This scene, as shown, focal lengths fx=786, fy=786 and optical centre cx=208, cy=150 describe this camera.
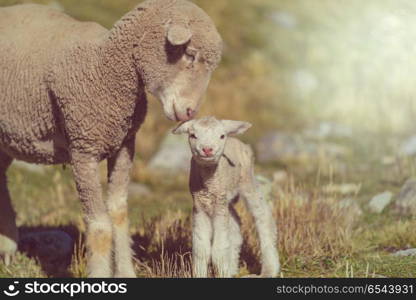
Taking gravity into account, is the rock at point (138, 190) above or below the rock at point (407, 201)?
above

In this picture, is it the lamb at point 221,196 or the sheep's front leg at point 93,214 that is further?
the sheep's front leg at point 93,214

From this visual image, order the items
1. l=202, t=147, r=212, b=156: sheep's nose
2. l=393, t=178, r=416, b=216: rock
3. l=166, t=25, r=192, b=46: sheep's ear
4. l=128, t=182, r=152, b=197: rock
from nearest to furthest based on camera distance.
→ l=166, t=25, r=192, b=46: sheep's ear, l=202, t=147, r=212, b=156: sheep's nose, l=393, t=178, r=416, b=216: rock, l=128, t=182, r=152, b=197: rock

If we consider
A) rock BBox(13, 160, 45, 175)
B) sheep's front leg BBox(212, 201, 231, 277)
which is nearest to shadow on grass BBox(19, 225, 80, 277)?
sheep's front leg BBox(212, 201, 231, 277)

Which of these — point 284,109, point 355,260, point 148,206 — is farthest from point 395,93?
point 355,260

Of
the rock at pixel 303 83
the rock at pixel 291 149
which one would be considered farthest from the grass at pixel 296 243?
the rock at pixel 303 83

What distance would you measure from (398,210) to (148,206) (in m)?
4.19

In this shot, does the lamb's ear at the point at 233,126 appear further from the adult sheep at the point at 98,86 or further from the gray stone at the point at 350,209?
the gray stone at the point at 350,209

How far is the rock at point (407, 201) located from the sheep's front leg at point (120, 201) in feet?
12.8

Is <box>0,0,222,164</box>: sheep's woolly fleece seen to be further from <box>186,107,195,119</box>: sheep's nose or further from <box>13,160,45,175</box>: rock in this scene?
<box>13,160,45,175</box>: rock

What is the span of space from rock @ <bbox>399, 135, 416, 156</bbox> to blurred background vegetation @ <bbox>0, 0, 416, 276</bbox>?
5cm

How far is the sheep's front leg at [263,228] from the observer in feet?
24.0

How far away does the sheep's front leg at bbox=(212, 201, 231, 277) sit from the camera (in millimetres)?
6863

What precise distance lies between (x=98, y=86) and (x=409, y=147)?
385 inches

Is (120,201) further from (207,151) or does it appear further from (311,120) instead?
(311,120)
